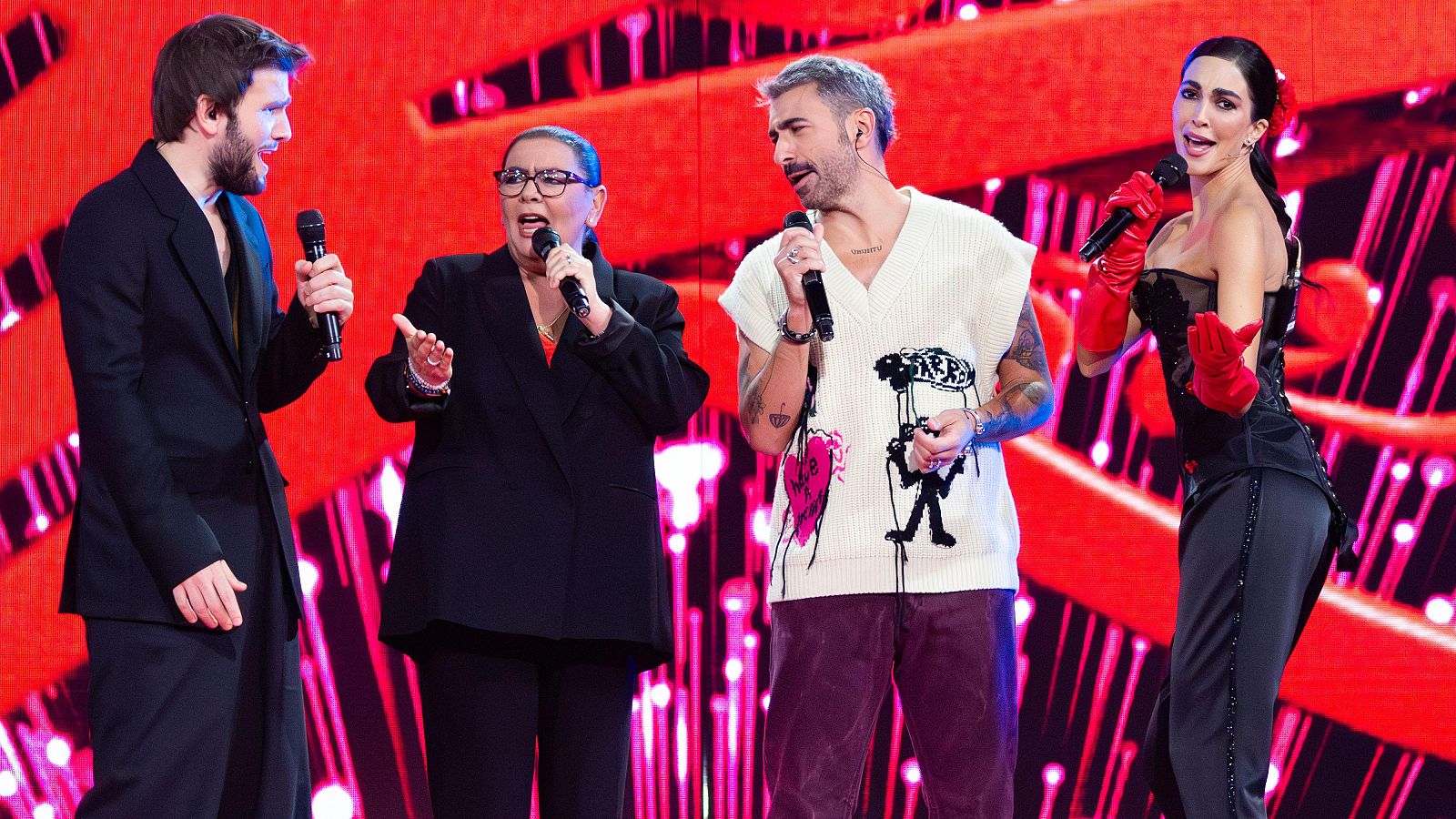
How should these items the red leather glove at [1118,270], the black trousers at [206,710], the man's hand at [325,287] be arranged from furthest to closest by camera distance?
the red leather glove at [1118,270] → the man's hand at [325,287] → the black trousers at [206,710]

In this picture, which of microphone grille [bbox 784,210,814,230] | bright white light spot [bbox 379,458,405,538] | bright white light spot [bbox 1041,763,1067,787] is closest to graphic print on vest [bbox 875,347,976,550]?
microphone grille [bbox 784,210,814,230]

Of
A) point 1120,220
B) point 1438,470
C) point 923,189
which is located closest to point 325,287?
point 1120,220

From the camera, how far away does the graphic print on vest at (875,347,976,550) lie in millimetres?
2027

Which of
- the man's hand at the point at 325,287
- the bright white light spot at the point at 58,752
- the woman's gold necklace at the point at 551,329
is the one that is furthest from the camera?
the bright white light spot at the point at 58,752

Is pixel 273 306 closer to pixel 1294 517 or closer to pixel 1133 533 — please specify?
pixel 1294 517

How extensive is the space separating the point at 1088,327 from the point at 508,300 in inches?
37.3

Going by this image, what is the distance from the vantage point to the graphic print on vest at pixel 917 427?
203 cm

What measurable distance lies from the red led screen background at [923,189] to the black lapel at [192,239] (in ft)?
4.20

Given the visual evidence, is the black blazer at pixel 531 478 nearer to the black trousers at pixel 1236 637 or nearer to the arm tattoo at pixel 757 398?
the arm tattoo at pixel 757 398

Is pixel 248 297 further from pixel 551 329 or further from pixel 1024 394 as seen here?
pixel 1024 394

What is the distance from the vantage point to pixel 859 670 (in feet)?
6.61

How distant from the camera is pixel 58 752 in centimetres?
320

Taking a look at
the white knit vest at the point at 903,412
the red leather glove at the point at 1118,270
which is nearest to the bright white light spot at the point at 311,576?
the white knit vest at the point at 903,412

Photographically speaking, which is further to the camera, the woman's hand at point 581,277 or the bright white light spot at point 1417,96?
the bright white light spot at point 1417,96
